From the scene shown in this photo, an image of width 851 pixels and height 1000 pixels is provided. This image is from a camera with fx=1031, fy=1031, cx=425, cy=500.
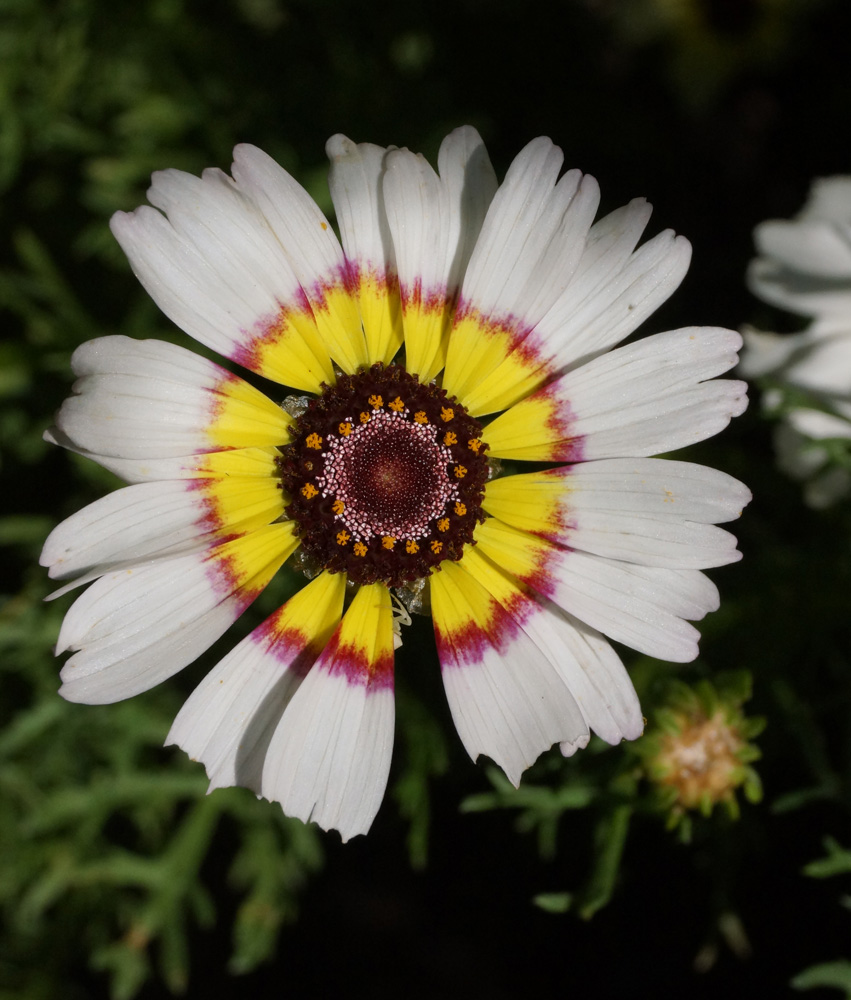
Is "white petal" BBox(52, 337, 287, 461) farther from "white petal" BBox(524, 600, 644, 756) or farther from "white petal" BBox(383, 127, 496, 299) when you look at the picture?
"white petal" BBox(524, 600, 644, 756)

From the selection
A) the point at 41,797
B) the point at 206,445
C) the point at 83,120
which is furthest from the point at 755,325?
the point at 41,797

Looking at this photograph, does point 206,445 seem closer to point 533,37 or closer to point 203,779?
point 203,779

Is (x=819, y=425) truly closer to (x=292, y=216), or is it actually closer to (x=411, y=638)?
(x=411, y=638)

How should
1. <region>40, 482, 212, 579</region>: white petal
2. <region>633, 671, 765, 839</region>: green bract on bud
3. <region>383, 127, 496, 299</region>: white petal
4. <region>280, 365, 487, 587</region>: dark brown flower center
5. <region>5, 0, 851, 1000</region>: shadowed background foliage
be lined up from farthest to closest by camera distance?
<region>5, 0, 851, 1000</region>: shadowed background foliage
<region>633, 671, 765, 839</region>: green bract on bud
<region>280, 365, 487, 587</region>: dark brown flower center
<region>383, 127, 496, 299</region>: white petal
<region>40, 482, 212, 579</region>: white petal

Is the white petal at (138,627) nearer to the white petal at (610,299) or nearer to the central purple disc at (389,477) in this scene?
the central purple disc at (389,477)

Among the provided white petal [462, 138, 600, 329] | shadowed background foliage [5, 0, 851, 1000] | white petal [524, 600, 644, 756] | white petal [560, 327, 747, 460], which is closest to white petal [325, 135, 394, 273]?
white petal [462, 138, 600, 329]

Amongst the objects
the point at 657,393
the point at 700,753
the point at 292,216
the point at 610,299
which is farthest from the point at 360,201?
the point at 700,753
